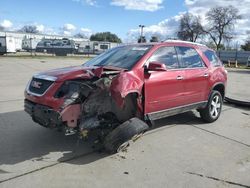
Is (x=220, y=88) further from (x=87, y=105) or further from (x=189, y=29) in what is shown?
(x=189, y=29)

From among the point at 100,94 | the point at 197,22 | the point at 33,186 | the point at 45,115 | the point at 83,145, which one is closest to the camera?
the point at 33,186

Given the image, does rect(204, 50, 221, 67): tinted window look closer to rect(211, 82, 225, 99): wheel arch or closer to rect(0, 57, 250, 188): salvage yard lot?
rect(211, 82, 225, 99): wheel arch

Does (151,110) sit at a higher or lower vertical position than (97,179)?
higher

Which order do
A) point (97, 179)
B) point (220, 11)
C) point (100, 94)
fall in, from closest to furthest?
point (97, 179) < point (100, 94) < point (220, 11)

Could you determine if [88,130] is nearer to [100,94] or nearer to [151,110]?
[100,94]

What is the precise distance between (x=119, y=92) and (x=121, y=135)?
26.6 inches

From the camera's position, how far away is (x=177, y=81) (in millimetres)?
5758

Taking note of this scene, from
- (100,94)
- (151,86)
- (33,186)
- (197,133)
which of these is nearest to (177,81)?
(151,86)

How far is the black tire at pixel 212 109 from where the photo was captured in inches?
267

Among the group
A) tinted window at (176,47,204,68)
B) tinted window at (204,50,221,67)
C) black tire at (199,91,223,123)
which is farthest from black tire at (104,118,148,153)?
tinted window at (204,50,221,67)

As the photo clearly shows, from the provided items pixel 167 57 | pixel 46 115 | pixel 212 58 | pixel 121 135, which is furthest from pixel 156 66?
pixel 212 58

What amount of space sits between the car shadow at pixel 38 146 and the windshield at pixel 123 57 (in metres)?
1.50

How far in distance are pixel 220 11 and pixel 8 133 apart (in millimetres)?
61698

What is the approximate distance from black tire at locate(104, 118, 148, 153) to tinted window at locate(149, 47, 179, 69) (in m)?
1.42
